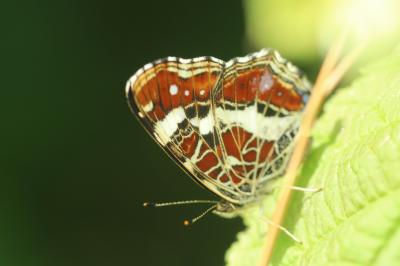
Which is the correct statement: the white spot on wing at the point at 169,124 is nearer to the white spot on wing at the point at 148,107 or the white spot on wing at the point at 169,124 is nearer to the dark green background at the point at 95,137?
the white spot on wing at the point at 148,107

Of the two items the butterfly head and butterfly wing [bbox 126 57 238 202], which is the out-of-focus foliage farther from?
the butterfly head

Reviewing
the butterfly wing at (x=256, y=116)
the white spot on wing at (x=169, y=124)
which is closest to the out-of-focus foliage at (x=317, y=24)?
the butterfly wing at (x=256, y=116)

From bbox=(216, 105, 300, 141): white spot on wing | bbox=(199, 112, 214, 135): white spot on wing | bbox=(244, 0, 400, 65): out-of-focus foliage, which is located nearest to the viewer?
bbox=(244, 0, 400, 65): out-of-focus foliage

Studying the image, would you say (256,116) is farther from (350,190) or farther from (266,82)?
(350,190)

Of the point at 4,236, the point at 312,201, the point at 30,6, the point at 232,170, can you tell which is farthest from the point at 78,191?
the point at 312,201

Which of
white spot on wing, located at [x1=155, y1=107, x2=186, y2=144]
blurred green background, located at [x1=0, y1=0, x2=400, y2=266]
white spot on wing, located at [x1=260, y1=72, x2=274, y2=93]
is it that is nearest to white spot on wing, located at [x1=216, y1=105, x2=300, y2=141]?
white spot on wing, located at [x1=260, y1=72, x2=274, y2=93]

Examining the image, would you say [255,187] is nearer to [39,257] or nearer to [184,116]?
[184,116]
